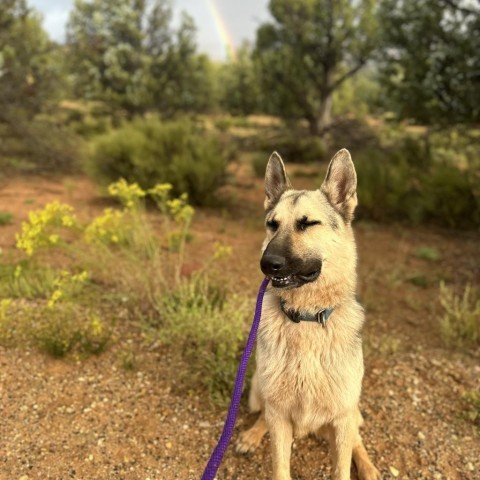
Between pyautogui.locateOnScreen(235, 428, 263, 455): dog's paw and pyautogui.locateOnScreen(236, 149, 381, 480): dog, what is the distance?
1.62 ft

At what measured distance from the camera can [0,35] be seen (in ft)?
38.6

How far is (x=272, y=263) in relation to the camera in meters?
1.99

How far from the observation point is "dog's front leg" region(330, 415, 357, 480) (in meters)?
2.23

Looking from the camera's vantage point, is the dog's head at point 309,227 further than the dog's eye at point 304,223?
No

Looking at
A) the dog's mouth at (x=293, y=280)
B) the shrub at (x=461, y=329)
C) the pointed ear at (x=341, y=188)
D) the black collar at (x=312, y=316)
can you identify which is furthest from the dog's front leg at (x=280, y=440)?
the shrub at (x=461, y=329)

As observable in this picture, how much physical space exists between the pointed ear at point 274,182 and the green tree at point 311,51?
12508 mm

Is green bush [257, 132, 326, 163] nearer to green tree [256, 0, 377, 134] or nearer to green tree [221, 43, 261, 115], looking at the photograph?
green tree [256, 0, 377, 134]

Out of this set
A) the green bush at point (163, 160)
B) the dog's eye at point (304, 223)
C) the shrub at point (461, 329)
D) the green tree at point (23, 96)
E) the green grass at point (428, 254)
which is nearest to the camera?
the dog's eye at point (304, 223)

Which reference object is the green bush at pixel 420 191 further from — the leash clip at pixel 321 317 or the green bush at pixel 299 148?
the leash clip at pixel 321 317

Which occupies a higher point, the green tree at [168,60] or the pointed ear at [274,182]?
the green tree at [168,60]

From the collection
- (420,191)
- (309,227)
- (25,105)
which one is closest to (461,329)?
(309,227)

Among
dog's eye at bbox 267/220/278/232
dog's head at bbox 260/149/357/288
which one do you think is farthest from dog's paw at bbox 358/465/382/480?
dog's eye at bbox 267/220/278/232

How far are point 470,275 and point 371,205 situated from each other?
2588 mm

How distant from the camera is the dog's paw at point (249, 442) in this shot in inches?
108
